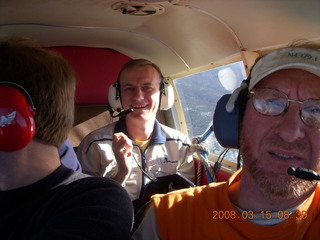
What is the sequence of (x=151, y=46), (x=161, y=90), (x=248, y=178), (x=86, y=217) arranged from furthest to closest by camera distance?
1. (x=151, y=46)
2. (x=161, y=90)
3. (x=248, y=178)
4. (x=86, y=217)

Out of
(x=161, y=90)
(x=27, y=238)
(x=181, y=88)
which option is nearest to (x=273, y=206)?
(x=27, y=238)

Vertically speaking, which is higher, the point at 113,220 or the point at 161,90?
the point at 161,90

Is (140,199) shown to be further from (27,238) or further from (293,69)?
(293,69)

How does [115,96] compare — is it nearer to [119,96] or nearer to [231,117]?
[119,96]

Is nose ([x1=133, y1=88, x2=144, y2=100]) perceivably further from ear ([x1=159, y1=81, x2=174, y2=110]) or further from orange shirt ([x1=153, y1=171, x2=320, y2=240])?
orange shirt ([x1=153, y1=171, x2=320, y2=240])

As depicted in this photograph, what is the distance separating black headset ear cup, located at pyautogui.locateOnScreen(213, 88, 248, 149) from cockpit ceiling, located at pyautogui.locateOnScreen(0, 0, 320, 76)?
0.66 metres

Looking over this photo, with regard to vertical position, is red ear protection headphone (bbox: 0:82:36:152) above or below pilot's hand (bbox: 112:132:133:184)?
above

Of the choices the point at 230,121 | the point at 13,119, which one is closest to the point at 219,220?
the point at 230,121

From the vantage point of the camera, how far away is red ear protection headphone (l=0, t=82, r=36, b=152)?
960 millimetres

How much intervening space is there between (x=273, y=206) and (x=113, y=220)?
623mm

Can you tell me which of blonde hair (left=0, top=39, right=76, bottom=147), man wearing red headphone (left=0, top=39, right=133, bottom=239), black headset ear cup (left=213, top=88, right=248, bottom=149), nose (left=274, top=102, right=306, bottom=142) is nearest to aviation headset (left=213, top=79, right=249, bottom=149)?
black headset ear cup (left=213, top=88, right=248, bottom=149)

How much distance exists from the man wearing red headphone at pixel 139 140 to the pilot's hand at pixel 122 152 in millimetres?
161

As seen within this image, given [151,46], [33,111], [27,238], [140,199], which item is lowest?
[140,199]

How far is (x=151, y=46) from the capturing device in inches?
115
